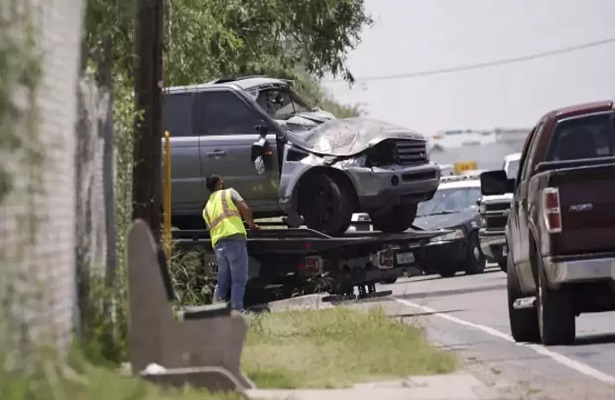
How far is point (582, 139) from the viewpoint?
599 inches

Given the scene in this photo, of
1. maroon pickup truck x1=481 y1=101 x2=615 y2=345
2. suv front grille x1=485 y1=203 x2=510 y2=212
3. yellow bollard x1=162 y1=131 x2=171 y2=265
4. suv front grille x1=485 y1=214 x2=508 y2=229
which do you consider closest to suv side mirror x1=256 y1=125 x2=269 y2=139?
yellow bollard x1=162 y1=131 x2=171 y2=265

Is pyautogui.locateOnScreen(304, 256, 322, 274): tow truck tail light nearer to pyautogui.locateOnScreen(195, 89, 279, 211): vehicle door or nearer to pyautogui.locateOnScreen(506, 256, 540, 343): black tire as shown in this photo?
pyautogui.locateOnScreen(195, 89, 279, 211): vehicle door

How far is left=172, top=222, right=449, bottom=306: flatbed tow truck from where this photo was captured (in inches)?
805

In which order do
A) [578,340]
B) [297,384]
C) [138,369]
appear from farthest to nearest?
[578,340]
[297,384]
[138,369]

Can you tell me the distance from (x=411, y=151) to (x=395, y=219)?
1.21m

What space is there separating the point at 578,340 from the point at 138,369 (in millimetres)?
6297

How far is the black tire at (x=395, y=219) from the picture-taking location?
21.5m

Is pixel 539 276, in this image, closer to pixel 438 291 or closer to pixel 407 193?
pixel 407 193

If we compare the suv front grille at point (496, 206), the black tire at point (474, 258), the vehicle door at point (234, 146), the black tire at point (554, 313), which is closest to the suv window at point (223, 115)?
the vehicle door at point (234, 146)

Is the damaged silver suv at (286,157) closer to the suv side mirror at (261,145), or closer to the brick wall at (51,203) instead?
the suv side mirror at (261,145)

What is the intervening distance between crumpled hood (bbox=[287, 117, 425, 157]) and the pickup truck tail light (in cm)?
646

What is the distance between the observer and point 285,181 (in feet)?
66.3

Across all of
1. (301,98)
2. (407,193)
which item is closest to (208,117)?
(301,98)

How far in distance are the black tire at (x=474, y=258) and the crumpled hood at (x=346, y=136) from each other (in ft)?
32.6
